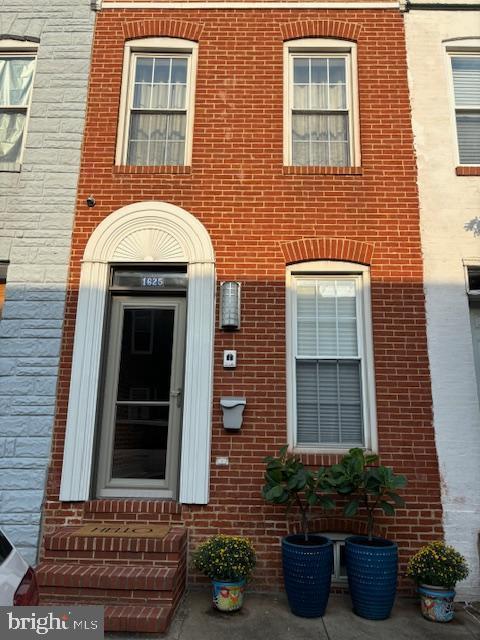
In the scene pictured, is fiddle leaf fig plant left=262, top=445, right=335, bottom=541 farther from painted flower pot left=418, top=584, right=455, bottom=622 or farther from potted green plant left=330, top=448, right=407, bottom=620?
painted flower pot left=418, top=584, right=455, bottom=622

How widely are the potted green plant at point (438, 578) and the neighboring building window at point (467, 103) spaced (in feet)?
15.3

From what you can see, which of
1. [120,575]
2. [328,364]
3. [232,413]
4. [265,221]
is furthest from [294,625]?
[265,221]

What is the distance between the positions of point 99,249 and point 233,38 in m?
3.42

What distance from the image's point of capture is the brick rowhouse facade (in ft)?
16.8

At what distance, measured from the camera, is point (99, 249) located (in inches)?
228

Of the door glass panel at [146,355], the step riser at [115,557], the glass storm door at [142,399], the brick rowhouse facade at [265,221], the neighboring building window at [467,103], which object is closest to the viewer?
the step riser at [115,557]

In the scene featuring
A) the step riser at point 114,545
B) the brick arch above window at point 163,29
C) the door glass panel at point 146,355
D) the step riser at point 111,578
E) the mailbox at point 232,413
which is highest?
the brick arch above window at point 163,29

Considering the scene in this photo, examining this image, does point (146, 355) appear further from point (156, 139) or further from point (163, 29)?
point (163, 29)

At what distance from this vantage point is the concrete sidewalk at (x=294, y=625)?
399cm

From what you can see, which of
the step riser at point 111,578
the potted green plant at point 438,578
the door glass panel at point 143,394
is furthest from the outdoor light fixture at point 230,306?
the potted green plant at point 438,578

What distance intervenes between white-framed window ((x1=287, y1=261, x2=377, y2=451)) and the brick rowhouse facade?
135 millimetres

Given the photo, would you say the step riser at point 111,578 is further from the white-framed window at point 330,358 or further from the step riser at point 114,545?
the white-framed window at point 330,358

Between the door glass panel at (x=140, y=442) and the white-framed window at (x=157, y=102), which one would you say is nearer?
the door glass panel at (x=140, y=442)

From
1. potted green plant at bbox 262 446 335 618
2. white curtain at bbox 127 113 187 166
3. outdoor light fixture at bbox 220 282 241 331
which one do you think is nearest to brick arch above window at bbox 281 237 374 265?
outdoor light fixture at bbox 220 282 241 331
